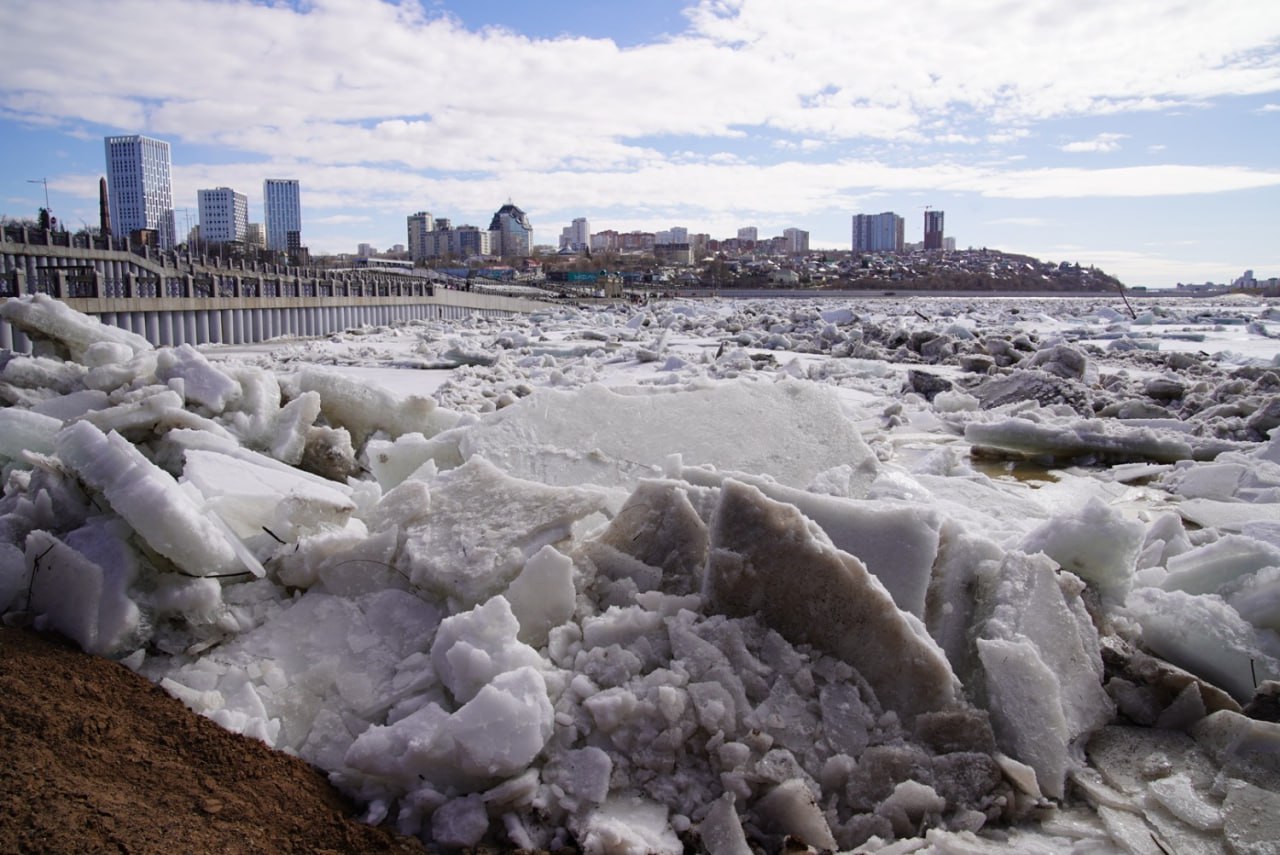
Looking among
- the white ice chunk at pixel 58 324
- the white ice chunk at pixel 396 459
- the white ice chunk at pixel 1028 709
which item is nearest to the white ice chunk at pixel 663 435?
the white ice chunk at pixel 396 459

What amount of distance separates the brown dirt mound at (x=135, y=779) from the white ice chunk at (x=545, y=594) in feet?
2.07

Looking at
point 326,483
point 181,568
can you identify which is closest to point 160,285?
point 326,483

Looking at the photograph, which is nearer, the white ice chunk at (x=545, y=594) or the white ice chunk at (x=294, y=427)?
the white ice chunk at (x=545, y=594)

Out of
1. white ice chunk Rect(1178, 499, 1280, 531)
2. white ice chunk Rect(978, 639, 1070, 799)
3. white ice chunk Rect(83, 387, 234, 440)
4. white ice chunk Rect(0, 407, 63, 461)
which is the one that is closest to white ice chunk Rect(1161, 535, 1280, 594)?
white ice chunk Rect(978, 639, 1070, 799)

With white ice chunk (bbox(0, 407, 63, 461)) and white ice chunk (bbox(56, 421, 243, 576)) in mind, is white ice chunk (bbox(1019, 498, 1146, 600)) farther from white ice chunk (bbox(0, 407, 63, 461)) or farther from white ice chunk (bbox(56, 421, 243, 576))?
white ice chunk (bbox(0, 407, 63, 461))

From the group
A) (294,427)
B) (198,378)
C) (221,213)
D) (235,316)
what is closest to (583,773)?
(294,427)

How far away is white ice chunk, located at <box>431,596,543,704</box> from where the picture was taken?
2.11 metres

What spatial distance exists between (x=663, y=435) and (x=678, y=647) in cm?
216

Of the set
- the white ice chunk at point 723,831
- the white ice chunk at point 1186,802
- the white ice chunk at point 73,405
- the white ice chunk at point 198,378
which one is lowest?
the white ice chunk at point 1186,802

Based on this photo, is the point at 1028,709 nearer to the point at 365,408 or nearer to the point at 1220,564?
the point at 1220,564

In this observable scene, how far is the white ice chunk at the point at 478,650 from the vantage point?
2105 millimetres

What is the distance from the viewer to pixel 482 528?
108 inches

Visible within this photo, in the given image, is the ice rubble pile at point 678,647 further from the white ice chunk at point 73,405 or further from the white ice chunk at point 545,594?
the white ice chunk at point 73,405

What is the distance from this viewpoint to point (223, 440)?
3.65m
